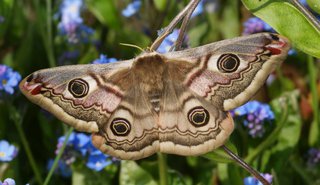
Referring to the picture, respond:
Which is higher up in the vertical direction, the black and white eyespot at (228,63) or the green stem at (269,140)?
the black and white eyespot at (228,63)

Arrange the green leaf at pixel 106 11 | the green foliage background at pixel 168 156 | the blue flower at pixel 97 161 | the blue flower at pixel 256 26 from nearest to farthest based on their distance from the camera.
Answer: the green foliage background at pixel 168 156, the blue flower at pixel 97 161, the blue flower at pixel 256 26, the green leaf at pixel 106 11

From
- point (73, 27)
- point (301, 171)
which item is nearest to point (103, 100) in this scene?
point (301, 171)

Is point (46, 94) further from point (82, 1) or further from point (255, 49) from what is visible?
point (82, 1)

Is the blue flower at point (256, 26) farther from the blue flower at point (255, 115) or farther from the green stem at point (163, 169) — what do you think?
the green stem at point (163, 169)

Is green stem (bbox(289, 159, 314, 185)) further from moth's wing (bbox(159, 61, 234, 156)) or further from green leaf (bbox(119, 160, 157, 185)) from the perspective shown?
moth's wing (bbox(159, 61, 234, 156))

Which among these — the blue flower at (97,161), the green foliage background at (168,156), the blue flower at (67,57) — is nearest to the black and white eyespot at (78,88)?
the green foliage background at (168,156)

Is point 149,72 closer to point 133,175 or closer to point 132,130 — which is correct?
point 132,130
